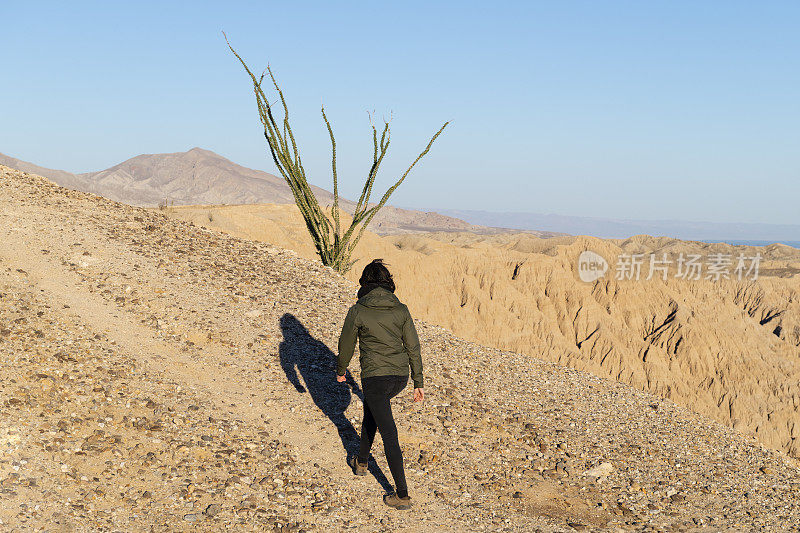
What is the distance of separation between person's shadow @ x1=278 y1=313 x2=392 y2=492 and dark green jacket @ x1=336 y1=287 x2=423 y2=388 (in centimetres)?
144

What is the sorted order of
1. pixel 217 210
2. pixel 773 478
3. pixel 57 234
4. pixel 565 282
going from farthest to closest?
pixel 565 282 < pixel 217 210 < pixel 57 234 < pixel 773 478

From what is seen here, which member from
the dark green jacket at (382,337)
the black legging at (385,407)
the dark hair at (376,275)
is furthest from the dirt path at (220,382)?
the dark hair at (376,275)

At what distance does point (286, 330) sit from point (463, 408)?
2940 millimetres

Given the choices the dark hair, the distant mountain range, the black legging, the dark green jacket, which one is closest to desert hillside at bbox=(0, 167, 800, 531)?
Result: the black legging

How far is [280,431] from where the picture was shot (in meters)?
6.61

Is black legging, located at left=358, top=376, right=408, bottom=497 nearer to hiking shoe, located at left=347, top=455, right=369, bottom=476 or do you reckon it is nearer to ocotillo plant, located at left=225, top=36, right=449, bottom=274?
hiking shoe, located at left=347, top=455, right=369, bottom=476

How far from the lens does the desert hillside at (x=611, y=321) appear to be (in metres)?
28.5

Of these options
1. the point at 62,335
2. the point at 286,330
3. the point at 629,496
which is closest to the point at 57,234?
the point at 62,335

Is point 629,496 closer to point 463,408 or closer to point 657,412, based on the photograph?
point 463,408

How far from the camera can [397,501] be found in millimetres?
5410

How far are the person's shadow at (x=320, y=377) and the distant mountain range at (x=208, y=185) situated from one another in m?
118

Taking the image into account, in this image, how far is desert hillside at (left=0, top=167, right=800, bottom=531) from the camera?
5.30 m

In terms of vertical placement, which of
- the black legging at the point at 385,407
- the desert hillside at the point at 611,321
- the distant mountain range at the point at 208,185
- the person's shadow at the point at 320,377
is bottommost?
the desert hillside at the point at 611,321

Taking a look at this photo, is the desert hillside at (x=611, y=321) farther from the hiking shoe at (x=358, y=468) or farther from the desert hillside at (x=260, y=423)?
the hiking shoe at (x=358, y=468)
